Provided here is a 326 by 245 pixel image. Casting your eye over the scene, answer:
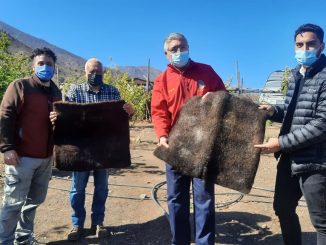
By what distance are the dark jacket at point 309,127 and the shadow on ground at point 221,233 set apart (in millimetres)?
1489

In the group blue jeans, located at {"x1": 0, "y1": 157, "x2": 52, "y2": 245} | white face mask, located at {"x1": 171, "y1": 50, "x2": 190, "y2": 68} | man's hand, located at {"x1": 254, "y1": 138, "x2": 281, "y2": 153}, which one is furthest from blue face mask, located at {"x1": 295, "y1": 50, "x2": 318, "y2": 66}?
blue jeans, located at {"x1": 0, "y1": 157, "x2": 52, "y2": 245}

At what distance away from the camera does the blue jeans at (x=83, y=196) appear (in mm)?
4180

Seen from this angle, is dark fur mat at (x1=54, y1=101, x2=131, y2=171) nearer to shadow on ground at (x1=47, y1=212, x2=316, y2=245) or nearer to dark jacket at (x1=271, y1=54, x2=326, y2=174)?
shadow on ground at (x1=47, y1=212, x2=316, y2=245)

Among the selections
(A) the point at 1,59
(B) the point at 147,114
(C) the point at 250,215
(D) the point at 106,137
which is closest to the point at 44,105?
(D) the point at 106,137

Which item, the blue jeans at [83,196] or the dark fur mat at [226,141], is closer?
the dark fur mat at [226,141]

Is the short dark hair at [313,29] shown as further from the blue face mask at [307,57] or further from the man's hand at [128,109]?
the man's hand at [128,109]

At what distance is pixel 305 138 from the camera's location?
9.60ft

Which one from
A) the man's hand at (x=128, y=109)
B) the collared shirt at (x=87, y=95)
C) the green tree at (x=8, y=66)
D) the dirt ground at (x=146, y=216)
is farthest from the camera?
the green tree at (x=8, y=66)

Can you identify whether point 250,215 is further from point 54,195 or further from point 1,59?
point 1,59

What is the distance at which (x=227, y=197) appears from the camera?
5805 millimetres

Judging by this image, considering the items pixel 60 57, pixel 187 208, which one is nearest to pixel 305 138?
pixel 187 208

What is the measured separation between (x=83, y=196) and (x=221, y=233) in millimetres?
1620

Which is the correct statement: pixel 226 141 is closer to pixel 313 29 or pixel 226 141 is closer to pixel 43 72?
pixel 313 29

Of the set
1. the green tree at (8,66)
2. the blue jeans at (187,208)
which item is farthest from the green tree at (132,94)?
the blue jeans at (187,208)
